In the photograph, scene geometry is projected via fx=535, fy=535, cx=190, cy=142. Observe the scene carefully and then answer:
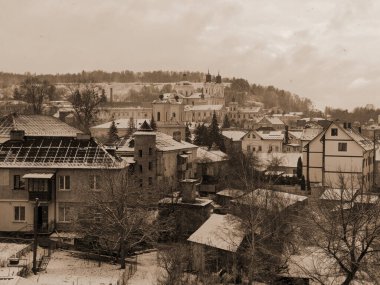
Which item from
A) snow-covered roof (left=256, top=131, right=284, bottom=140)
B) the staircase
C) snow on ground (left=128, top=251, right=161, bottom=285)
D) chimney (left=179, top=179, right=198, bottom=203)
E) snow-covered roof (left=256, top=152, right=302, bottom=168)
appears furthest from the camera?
snow-covered roof (left=256, top=131, right=284, bottom=140)

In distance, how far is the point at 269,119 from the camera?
12419cm

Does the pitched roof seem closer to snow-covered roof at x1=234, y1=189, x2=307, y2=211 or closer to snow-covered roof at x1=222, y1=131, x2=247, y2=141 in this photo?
snow-covered roof at x1=234, y1=189, x2=307, y2=211

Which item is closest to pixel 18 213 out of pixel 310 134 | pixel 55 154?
pixel 55 154

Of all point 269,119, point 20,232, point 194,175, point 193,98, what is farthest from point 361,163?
point 193,98

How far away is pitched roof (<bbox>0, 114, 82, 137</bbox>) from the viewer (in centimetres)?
4012

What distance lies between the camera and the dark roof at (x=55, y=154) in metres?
30.5

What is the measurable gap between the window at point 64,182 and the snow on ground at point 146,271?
651 cm

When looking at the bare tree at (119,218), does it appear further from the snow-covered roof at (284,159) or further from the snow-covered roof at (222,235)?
the snow-covered roof at (284,159)

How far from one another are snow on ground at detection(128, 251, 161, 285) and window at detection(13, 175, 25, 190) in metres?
8.42

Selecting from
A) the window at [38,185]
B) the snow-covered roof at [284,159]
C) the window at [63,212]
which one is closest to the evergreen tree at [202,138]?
the snow-covered roof at [284,159]

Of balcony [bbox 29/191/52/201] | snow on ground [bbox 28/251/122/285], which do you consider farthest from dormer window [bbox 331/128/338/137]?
snow on ground [bbox 28/251/122/285]

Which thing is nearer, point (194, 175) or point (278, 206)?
point (278, 206)

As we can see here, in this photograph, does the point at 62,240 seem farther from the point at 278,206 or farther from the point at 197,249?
the point at 278,206

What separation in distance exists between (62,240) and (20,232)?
299 centimetres
